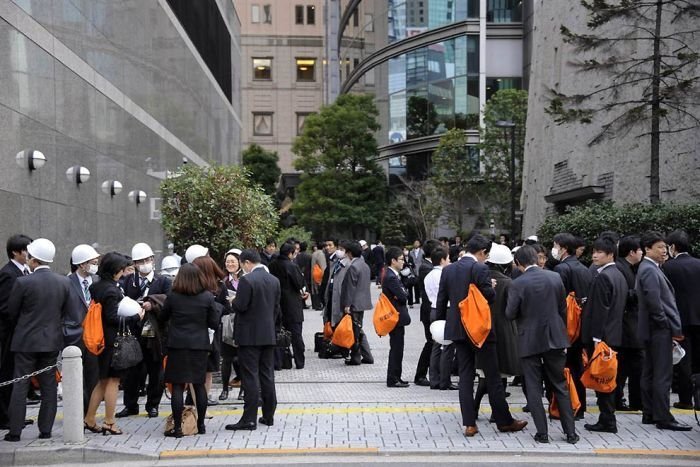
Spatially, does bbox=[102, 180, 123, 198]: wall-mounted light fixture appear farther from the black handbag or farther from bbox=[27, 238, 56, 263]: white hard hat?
the black handbag

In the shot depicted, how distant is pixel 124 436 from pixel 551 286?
15.4ft

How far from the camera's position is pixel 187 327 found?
26.4 feet

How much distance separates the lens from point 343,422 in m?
8.85

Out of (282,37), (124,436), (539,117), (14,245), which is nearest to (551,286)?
(124,436)

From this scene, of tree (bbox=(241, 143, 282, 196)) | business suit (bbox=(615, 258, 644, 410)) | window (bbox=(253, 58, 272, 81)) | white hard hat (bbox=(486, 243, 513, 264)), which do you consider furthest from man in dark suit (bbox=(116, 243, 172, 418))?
window (bbox=(253, 58, 272, 81))

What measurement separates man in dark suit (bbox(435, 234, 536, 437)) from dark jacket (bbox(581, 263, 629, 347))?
3.47 feet

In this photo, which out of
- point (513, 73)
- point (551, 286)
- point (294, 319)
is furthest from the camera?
point (513, 73)

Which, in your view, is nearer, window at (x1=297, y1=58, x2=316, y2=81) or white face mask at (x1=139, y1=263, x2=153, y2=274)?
white face mask at (x1=139, y1=263, x2=153, y2=274)

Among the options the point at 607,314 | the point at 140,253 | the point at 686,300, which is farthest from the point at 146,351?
the point at 686,300

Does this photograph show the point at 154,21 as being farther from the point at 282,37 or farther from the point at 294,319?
the point at 282,37

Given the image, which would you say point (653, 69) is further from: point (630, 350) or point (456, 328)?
point (456, 328)

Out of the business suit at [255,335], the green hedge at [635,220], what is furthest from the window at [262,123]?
the business suit at [255,335]

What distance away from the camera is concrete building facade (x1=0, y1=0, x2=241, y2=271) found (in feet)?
39.0

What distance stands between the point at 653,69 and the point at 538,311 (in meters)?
12.2
